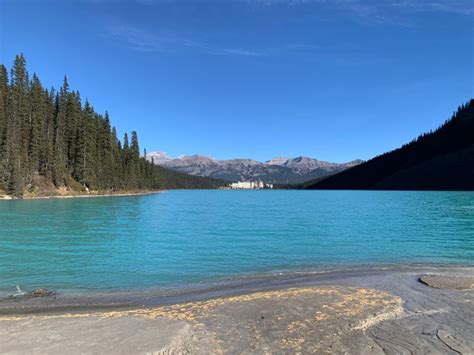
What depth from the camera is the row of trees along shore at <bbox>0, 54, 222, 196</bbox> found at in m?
112

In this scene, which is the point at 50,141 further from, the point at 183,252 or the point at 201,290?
the point at 201,290

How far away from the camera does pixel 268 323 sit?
42.3 ft

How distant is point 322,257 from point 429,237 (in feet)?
62.4

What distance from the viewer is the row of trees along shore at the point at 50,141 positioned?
11225 centimetres

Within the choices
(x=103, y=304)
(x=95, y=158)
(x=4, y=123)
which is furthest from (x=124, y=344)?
(x=95, y=158)

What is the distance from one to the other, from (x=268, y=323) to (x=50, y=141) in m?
136

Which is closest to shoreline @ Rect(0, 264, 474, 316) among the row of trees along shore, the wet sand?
the wet sand

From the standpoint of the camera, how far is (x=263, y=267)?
24906 mm

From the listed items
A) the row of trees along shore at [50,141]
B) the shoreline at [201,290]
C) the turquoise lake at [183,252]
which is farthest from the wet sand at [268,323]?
the row of trees along shore at [50,141]

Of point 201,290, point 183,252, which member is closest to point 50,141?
point 183,252

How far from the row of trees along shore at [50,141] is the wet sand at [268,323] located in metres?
107

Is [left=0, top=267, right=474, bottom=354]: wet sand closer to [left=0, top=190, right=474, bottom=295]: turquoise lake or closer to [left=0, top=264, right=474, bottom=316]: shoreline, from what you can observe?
[left=0, top=264, right=474, bottom=316]: shoreline

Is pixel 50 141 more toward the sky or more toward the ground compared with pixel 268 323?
more toward the sky

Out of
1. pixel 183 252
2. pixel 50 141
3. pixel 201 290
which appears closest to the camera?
pixel 201 290
